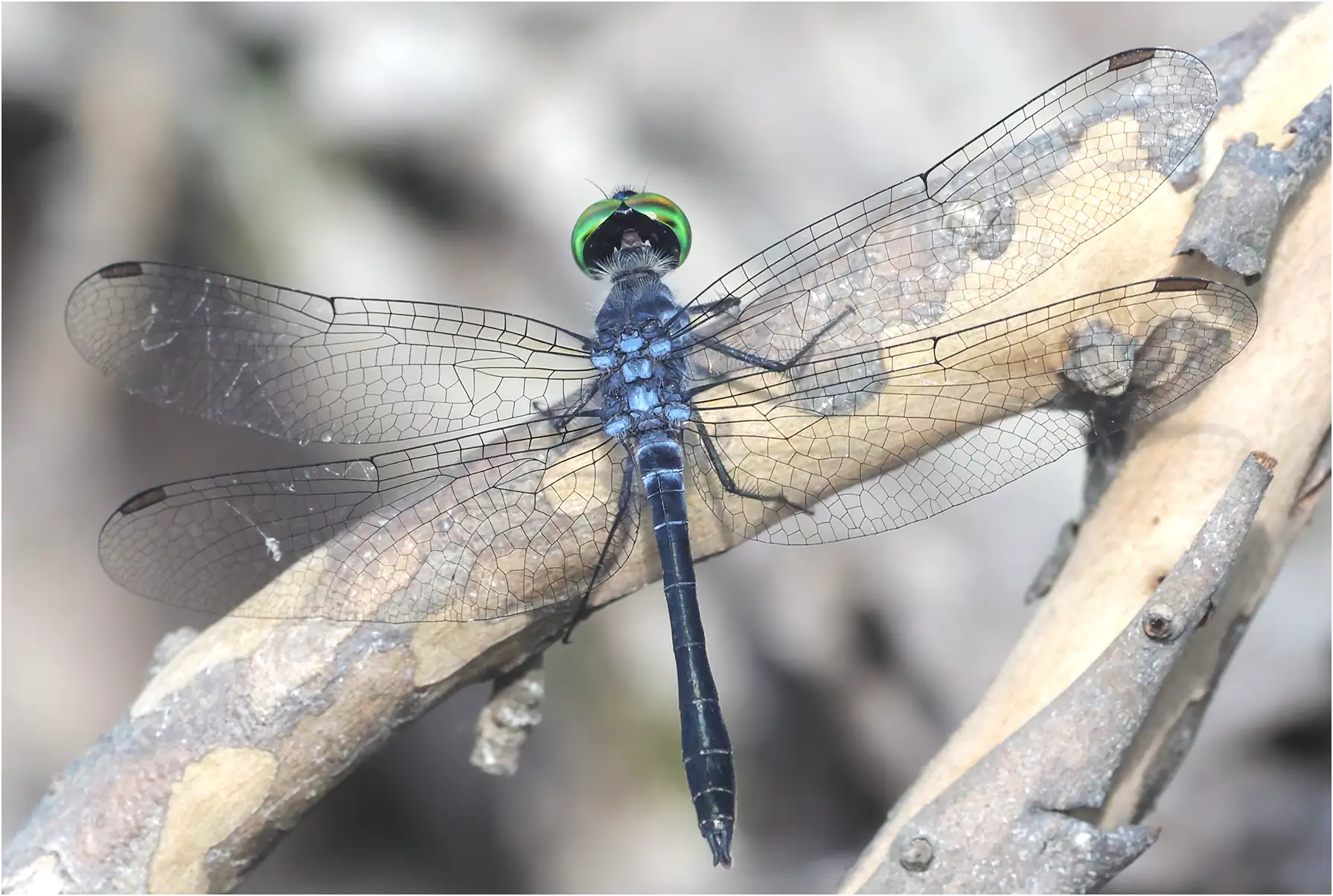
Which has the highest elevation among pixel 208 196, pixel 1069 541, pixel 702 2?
pixel 702 2

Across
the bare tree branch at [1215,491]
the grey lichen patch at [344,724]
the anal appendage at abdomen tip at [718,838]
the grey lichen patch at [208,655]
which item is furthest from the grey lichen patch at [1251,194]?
the grey lichen patch at [208,655]

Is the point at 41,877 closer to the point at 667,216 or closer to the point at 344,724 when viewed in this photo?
the point at 344,724

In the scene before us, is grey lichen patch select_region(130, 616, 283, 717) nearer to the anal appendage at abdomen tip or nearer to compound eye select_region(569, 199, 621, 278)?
the anal appendage at abdomen tip

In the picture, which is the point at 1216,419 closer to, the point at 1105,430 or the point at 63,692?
the point at 1105,430

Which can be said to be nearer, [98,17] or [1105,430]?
[1105,430]

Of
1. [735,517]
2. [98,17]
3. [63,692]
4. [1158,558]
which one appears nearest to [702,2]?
[98,17]

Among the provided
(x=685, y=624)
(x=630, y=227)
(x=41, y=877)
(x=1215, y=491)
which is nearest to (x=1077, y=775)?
(x=1215, y=491)
